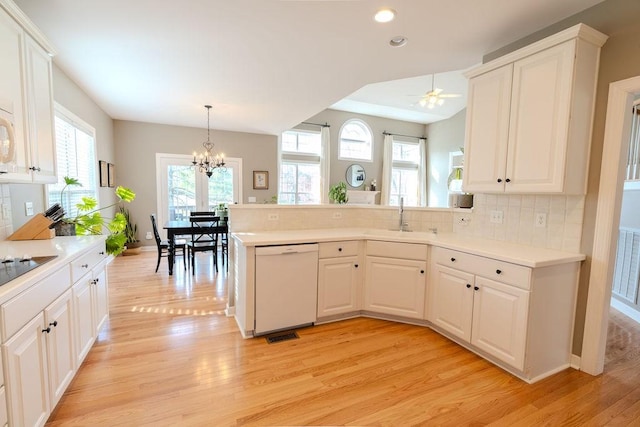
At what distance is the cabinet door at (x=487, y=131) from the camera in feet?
7.52

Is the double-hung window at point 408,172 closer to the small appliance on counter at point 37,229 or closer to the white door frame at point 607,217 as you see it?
the white door frame at point 607,217

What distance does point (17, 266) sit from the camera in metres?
1.43

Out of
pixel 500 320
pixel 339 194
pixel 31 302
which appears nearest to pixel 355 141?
pixel 339 194

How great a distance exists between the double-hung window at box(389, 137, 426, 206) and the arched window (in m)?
0.88

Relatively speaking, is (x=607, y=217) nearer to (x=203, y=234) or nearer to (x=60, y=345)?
(x=60, y=345)

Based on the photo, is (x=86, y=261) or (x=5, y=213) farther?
(x=5, y=213)

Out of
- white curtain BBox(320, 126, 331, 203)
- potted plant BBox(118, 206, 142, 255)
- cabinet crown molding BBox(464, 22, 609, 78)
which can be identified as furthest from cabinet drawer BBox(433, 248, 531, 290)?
potted plant BBox(118, 206, 142, 255)

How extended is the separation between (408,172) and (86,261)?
27.4 ft

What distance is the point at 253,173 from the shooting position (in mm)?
6898

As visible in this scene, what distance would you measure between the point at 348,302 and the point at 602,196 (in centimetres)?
210

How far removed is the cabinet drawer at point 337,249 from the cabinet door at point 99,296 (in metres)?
1.77

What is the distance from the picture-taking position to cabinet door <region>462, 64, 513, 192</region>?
2291 mm

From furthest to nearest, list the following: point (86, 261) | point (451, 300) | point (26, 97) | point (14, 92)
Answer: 1. point (451, 300)
2. point (86, 261)
3. point (26, 97)
4. point (14, 92)

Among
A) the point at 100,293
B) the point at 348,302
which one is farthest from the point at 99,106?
the point at 348,302
